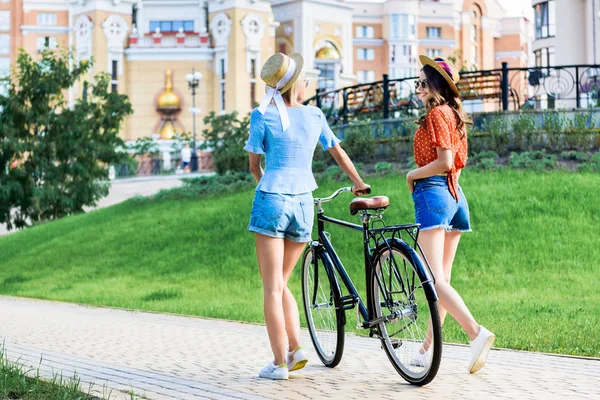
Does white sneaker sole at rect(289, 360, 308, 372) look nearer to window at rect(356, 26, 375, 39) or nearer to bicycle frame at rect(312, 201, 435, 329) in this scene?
bicycle frame at rect(312, 201, 435, 329)

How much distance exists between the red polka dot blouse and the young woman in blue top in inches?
18.3

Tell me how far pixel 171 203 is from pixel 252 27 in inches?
2437

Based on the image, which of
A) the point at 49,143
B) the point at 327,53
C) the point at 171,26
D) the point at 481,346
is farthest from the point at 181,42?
the point at 481,346

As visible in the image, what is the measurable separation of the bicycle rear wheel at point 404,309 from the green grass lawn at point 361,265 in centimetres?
206

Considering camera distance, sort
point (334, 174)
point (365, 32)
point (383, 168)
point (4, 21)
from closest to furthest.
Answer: point (383, 168), point (334, 174), point (4, 21), point (365, 32)

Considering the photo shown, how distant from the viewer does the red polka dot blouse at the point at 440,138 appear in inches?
266

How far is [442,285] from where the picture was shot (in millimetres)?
6547

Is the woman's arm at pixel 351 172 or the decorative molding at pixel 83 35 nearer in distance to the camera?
the woman's arm at pixel 351 172

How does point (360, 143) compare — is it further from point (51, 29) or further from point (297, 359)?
point (51, 29)

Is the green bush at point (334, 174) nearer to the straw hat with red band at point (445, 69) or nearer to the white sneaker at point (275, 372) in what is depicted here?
the straw hat with red band at point (445, 69)

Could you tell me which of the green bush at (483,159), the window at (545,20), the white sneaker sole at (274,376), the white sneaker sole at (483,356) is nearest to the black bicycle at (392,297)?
the white sneaker sole at (483,356)

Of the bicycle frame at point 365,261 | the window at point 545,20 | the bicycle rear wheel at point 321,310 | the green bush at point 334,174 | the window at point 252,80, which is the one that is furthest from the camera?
the window at point 252,80

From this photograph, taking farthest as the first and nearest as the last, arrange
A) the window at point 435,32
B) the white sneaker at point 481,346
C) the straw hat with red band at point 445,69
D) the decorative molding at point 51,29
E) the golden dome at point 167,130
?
the window at point 435,32 < the decorative molding at point 51,29 < the golden dome at point 167,130 < the straw hat with red band at point 445,69 < the white sneaker at point 481,346

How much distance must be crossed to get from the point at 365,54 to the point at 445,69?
364 feet
